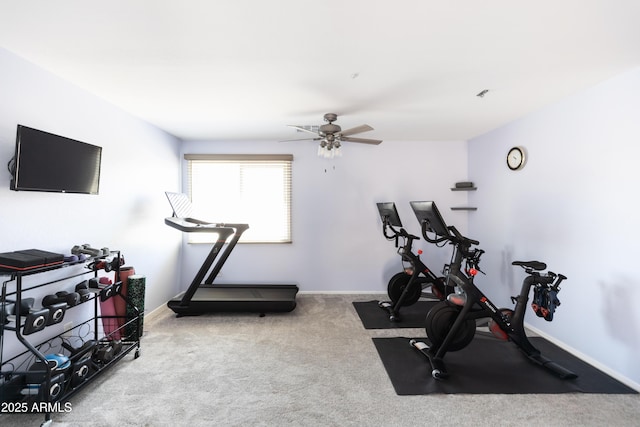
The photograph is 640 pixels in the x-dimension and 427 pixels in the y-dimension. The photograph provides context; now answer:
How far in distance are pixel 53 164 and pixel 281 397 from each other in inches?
98.3

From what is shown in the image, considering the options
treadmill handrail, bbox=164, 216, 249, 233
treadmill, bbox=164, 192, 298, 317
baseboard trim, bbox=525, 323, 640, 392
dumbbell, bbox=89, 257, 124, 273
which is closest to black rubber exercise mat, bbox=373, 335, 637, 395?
baseboard trim, bbox=525, 323, 640, 392

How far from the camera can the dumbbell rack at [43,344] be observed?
1733mm

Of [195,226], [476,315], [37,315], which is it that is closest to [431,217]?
[476,315]

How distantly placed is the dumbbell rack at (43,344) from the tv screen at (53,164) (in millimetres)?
622

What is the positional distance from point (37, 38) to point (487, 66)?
3155 millimetres

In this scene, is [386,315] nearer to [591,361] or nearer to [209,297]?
[591,361]

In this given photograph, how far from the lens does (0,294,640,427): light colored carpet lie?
1.86m

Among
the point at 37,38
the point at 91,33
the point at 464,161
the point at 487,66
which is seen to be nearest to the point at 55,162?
the point at 37,38

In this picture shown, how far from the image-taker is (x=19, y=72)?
2.03 m

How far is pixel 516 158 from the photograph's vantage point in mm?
3438

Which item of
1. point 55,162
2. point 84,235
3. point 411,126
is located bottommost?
point 84,235

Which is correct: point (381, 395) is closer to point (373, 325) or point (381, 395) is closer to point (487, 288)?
point (373, 325)

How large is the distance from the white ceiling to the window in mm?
1435

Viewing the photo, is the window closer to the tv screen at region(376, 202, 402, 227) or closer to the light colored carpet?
the tv screen at region(376, 202, 402, 227)
